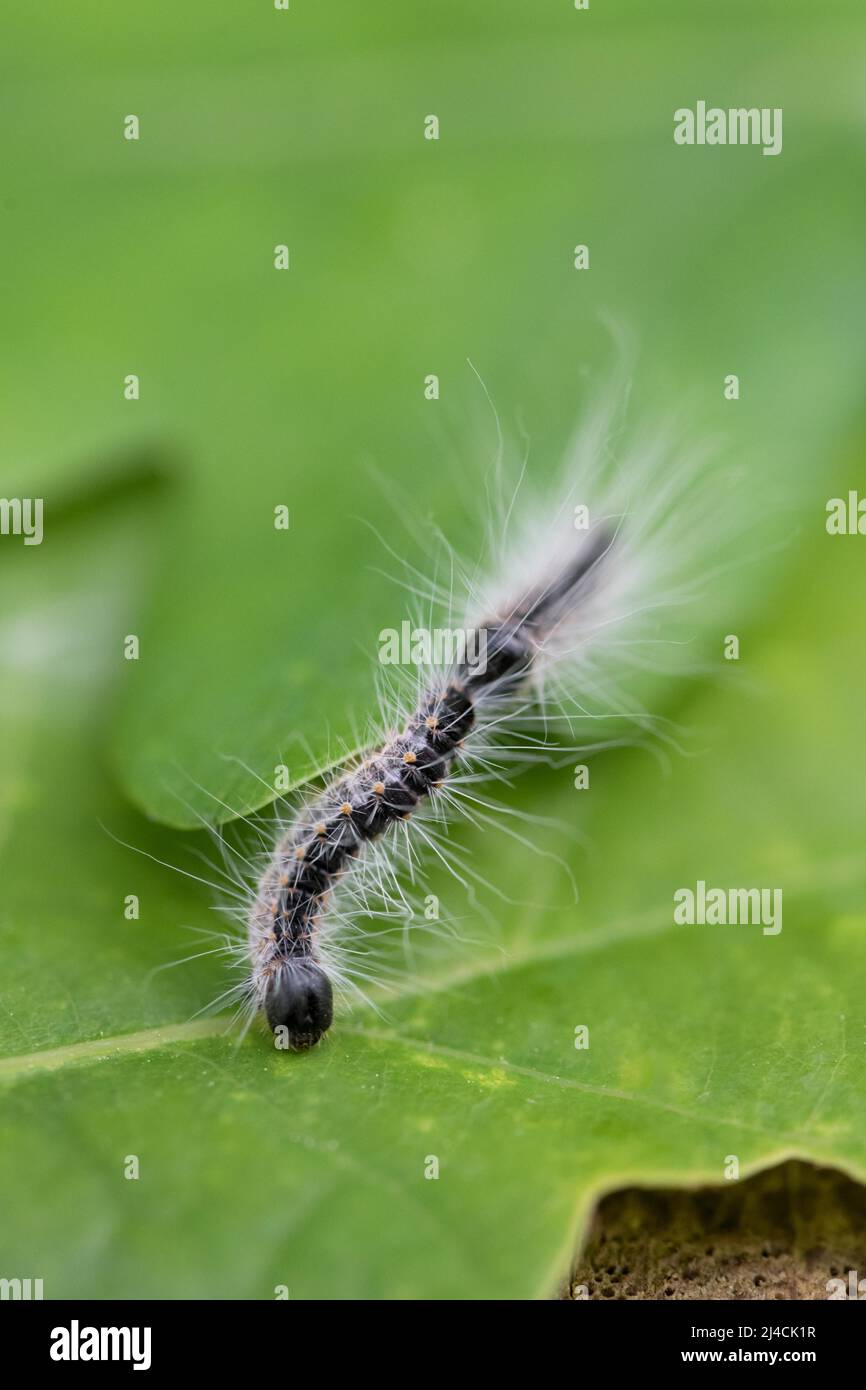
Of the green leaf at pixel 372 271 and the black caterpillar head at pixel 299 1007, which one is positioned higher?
the green leaf at pixel 372 271

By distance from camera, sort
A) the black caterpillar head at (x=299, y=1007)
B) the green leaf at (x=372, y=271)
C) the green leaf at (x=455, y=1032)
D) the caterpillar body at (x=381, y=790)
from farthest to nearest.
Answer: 1. the green leaf at (x=372, y=271)
2. the caterpillar body at (x=381, y=790)
3. the black caterpillar head at (x=299, y=1007)
4. the green leaf at (x=455, y=1032)

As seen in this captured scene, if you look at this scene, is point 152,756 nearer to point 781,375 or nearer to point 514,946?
point 514,946

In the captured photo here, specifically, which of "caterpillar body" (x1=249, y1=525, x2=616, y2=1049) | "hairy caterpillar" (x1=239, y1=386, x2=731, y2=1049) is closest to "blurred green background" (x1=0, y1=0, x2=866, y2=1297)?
"hairy caterpillar" (x1=239, y1=386, x2=731, y2=1049)

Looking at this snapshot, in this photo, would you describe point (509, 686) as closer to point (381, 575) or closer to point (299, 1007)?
point (381, 575)

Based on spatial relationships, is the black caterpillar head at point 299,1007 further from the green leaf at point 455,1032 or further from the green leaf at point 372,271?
the green leaf at point 372,271

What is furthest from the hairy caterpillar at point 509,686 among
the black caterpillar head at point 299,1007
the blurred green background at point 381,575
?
the blurred green background at point 381,575

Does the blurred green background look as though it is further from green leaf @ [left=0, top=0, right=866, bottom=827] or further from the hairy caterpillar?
the hairy caterpillar
